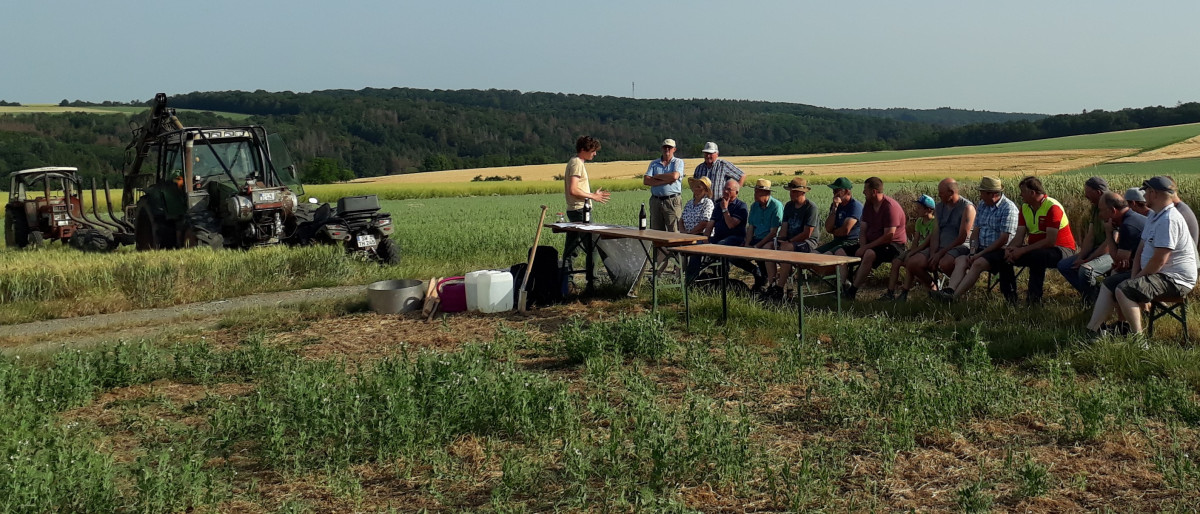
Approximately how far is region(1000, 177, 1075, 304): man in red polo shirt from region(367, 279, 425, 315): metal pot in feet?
17.7

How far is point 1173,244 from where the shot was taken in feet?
21.4

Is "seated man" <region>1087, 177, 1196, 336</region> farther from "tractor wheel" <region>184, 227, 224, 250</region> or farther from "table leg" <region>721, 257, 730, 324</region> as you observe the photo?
"tractor wheel" <region>184, 227, 224, 250</region>

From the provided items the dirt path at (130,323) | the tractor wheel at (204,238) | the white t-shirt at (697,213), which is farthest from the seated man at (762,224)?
the tractor wheel at (204,238)

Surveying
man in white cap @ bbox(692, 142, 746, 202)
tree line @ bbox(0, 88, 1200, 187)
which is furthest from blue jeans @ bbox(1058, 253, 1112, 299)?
tree line @ bbox(0, 88, 1200, 187)

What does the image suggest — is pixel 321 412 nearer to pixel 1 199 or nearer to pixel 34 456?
pixel 34 456

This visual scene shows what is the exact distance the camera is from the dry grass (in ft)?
122

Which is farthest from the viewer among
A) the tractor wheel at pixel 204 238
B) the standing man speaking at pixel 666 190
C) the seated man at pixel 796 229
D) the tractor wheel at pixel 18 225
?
the tractor wheel at pixel 18 225

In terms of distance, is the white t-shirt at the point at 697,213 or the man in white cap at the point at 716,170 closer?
the white t-shirt at the point at 697,213

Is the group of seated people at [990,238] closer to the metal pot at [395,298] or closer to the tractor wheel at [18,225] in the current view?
the metal pot at [395,298]

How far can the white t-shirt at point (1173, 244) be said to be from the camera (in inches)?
258

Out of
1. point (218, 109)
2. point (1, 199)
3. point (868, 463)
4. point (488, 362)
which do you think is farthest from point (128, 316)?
point (218, 109)

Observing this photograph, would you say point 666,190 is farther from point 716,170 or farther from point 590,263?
point 590,263

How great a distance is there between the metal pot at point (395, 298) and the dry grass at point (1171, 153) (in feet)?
117

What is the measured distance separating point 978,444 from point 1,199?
123ft
